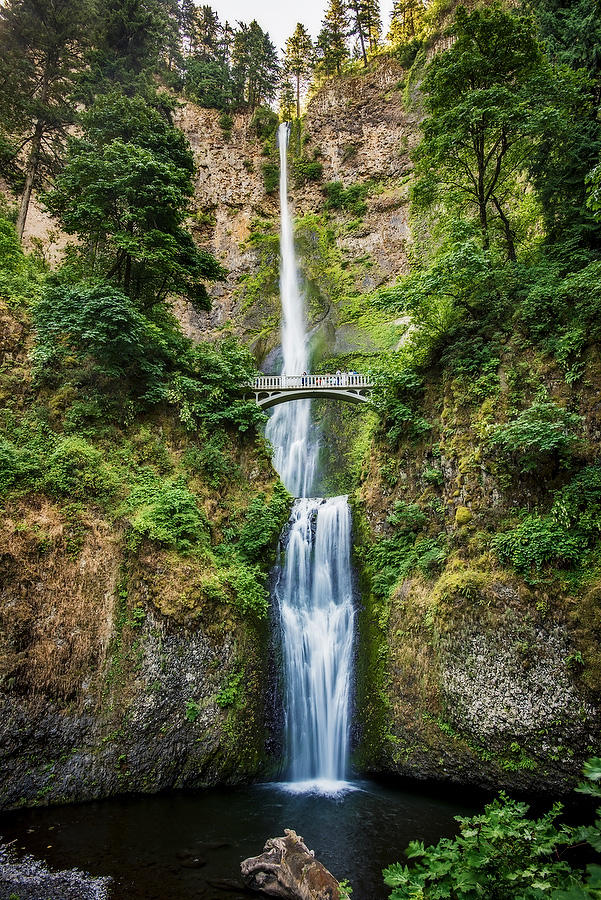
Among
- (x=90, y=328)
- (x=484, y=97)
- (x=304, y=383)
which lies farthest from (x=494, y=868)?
(x=304, y=383)

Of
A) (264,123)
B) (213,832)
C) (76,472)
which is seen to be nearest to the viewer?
(213,832)

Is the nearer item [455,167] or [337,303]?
[455,167]

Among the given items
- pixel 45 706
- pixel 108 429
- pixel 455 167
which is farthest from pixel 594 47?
pixel 45 706

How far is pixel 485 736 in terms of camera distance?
26.0 feet

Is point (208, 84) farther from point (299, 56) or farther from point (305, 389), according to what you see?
point (305, 389)

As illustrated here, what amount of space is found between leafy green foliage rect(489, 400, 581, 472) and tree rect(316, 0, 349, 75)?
3766 cm

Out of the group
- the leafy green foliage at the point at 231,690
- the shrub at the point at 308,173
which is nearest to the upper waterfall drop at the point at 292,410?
the shrub at the point at 308,173

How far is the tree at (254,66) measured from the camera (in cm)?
3506

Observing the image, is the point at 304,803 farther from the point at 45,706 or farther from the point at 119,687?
the point at 45,706

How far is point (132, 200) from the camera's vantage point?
1330 cm

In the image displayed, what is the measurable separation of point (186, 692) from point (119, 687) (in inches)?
53.9

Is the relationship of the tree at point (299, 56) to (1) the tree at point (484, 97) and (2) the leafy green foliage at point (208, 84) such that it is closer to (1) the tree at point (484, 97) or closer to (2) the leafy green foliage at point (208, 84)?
(2) the leafy green foliage at point (208, 84)

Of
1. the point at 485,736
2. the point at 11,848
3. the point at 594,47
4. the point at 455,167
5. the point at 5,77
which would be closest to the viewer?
the point at 11,848

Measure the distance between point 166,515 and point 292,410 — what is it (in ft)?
43.8
